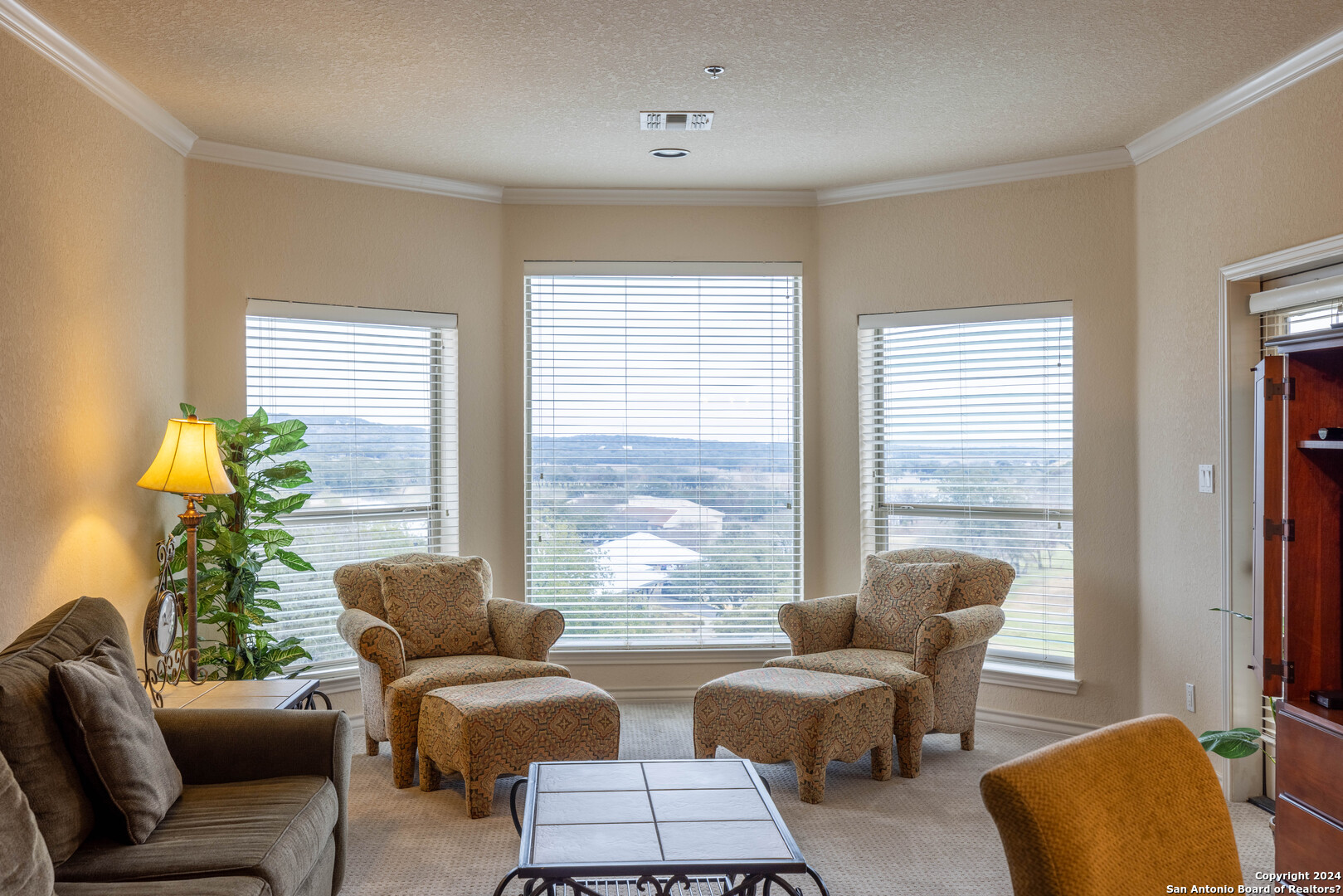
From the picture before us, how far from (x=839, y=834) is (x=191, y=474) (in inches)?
105

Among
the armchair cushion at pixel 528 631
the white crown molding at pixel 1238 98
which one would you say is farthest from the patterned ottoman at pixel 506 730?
the white crown molding at pixel 1238 98

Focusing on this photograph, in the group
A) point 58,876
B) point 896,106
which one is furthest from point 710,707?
point 896,106

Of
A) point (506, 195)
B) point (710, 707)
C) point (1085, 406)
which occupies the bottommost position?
point (710, 707)

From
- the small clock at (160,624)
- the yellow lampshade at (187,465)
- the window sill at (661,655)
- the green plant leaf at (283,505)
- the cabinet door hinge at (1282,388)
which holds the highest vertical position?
the cabinet door hinge at (1282,388)

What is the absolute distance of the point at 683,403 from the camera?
539 centimetres

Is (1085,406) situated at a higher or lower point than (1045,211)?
lower

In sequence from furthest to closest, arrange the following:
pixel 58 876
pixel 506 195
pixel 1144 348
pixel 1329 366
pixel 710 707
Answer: pixel 506 195 < pixel 1144 348 < pixel 710 707 < pixel 1329 366 < pixel 58 876

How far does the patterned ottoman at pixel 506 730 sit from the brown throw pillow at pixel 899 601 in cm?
140

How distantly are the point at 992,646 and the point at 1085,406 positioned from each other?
51.8 inches

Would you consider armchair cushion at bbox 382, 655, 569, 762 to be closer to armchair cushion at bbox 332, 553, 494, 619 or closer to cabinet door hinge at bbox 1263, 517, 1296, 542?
armchair cushion at bbox 332, 553, 494, 619

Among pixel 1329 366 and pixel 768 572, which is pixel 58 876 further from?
pixel 768 572

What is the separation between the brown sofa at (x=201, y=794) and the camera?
2123 mm

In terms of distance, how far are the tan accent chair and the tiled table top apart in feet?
3.39

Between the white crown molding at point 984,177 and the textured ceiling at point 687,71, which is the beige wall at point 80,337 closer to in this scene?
the textured ceiling at point 687,71
